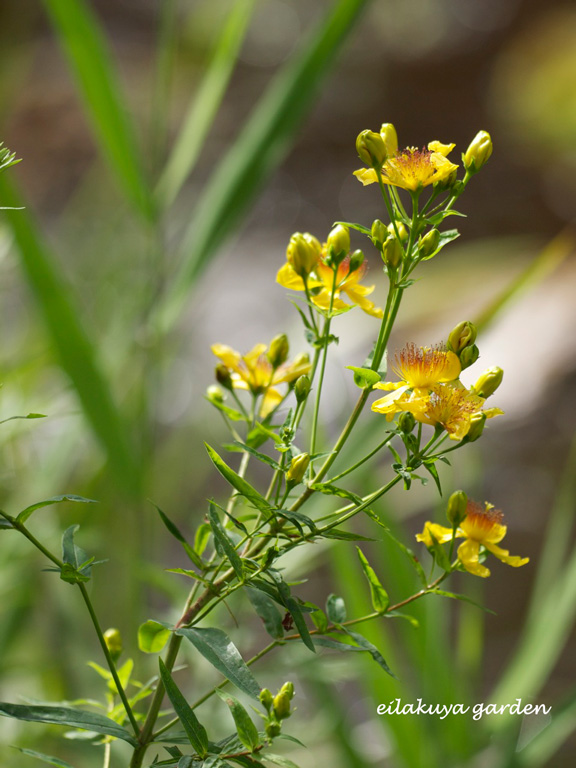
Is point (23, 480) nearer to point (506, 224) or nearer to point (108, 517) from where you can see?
point (108, 517)

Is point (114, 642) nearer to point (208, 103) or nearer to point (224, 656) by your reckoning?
point (224, 656)

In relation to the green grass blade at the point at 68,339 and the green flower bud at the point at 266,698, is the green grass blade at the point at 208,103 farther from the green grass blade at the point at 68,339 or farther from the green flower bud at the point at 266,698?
the green flower bud at the point at 266,698

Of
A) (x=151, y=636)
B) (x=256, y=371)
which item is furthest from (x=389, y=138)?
(x=151, y=636)

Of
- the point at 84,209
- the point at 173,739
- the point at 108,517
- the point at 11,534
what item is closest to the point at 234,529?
the point at 173,739

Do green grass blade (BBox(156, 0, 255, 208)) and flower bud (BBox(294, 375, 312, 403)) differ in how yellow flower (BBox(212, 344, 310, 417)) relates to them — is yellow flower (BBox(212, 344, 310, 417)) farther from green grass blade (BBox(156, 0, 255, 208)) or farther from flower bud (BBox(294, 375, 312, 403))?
green grass blade (BBox(156, 0, 255, 208))

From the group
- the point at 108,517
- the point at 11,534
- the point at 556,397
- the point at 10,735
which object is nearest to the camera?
the point at 11,534
